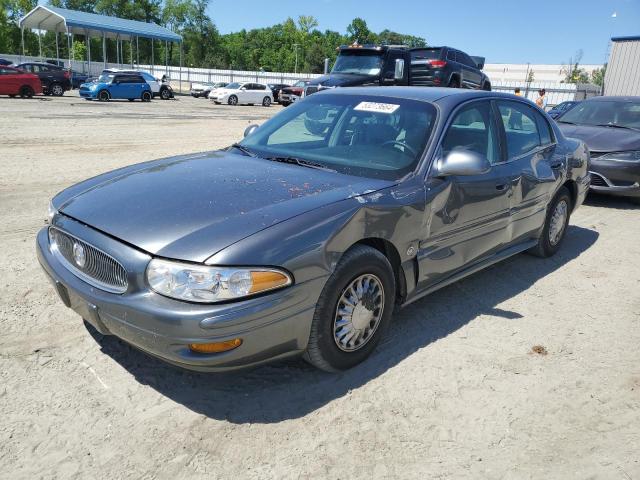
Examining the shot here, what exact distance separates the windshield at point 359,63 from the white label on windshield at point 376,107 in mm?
11283

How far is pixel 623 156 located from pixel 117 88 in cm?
2640

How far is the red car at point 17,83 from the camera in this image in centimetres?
2430

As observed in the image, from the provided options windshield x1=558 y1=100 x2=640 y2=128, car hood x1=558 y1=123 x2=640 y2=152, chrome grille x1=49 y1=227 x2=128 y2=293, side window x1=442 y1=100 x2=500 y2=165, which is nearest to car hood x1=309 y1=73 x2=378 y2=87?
windshield x1=558 y1=100 x2=640 y2=128

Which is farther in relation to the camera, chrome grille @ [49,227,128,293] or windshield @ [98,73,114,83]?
windshield @ [98,73,114,83]

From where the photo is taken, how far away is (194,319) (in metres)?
2.38

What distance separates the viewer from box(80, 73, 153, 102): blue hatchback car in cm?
2736

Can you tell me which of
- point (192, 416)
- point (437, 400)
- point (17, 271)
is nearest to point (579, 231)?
point (437, 400)

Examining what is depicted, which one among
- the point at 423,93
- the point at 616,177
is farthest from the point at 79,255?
the point at 616,177

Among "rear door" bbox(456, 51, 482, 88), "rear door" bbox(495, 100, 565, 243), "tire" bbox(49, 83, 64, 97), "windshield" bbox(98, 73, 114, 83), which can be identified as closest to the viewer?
"rear door" bbox(495, 100, 565, 243)

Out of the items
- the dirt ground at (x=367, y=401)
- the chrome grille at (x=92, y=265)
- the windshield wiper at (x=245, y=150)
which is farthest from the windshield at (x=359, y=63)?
the chrome grille at (x=92, y=265)

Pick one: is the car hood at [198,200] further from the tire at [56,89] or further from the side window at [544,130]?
the tire at [56,89]

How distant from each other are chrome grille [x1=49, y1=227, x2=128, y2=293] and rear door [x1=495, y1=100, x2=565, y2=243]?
307cm

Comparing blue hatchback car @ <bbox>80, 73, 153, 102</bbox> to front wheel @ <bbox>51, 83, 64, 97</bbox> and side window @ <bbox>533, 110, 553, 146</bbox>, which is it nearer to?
front wheel @ <bbox>51, 83, 64, 97</bbox>

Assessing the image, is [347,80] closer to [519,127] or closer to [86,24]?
[519,127]
